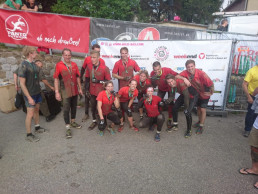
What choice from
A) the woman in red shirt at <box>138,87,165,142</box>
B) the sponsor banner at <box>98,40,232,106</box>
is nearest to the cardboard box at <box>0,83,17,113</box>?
the sponsor banner at <box>98,40,232,106</box>

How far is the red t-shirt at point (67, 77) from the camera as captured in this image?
152 inches

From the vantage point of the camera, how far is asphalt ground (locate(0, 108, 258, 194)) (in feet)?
8.57

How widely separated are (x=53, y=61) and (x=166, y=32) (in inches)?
160

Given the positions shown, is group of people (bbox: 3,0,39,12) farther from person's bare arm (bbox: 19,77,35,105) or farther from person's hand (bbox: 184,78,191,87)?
person's hand (bbox: 184,78,191,87)

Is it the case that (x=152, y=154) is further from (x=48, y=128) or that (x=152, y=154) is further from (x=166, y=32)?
(x=166, y=32)

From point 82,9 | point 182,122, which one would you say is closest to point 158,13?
point 82,9

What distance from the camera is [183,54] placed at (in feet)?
16.8

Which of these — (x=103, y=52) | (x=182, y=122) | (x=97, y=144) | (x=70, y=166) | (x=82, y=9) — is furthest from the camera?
(x=82, y=9)

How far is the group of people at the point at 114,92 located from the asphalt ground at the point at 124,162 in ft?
0.98

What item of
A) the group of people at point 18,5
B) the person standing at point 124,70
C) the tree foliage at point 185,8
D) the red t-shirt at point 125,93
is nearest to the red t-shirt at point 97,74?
the person standing at point 124,70

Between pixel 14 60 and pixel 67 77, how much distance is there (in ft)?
11.8

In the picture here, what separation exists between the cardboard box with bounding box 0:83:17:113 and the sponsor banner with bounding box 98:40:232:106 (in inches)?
113

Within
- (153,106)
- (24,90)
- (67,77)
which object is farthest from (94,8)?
(153,106)

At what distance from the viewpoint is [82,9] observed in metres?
12.0
